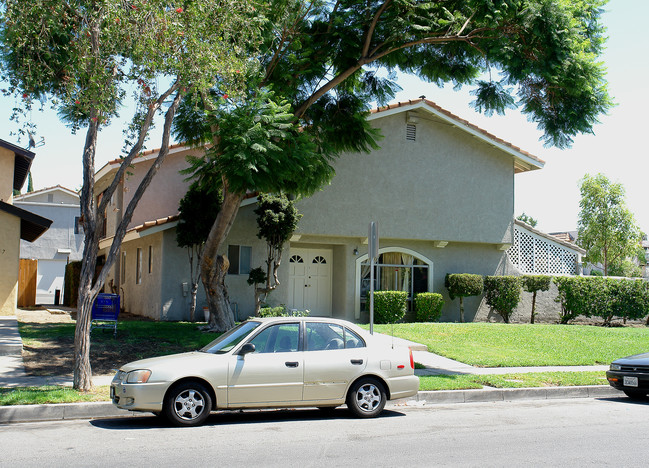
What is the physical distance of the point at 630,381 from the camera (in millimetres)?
11164

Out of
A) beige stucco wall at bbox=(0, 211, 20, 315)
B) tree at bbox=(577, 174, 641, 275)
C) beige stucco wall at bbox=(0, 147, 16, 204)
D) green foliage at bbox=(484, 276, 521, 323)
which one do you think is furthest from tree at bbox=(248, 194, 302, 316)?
tree at bbox=(577, 174, 641, 275)

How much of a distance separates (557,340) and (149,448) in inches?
557

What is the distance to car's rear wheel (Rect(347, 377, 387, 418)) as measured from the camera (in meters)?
8.93

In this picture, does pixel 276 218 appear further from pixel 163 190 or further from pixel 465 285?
pixel 465 285

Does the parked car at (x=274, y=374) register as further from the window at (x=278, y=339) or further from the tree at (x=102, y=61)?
the tree at (x=102, y=61)

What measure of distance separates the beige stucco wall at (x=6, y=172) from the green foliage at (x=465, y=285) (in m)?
14.7

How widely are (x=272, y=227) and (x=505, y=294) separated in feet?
29.4

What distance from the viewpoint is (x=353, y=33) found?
15391mm

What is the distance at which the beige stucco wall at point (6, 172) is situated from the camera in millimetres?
19969

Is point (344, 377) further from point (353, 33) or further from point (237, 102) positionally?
point (353, 33)

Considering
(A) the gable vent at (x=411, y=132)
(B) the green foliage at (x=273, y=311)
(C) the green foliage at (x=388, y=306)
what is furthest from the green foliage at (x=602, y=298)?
(B) the green foliage at (x=273, y=311)

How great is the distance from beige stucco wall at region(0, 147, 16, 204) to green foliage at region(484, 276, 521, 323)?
53.3ft

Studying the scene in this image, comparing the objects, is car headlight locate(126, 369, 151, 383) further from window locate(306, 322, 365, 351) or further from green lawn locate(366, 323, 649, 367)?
green lawn locate(366, 323, 649, 367)

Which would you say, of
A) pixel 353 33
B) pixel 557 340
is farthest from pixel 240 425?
pixel 557 340
